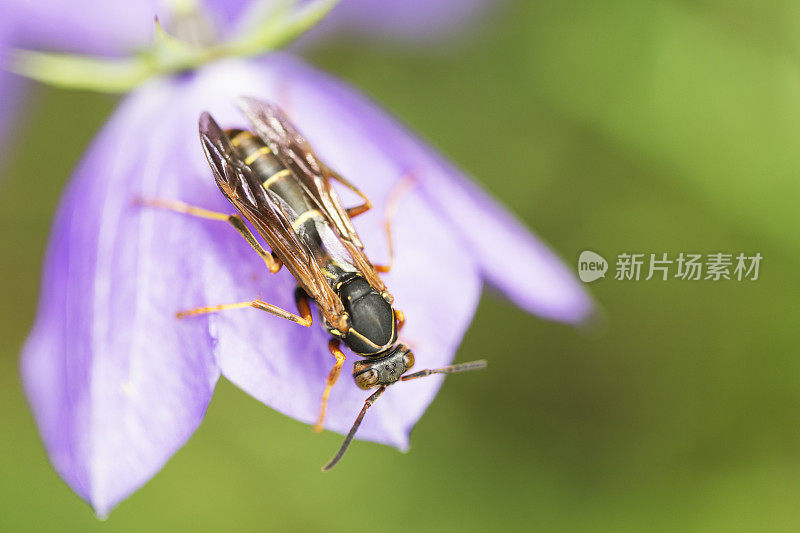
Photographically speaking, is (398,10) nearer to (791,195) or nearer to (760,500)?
(791,195)

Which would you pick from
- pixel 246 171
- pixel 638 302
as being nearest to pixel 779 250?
pixel 638 302

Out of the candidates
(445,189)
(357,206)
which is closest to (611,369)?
(445,189)

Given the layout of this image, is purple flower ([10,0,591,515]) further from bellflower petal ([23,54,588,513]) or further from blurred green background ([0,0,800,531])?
blurred green background ([0,0,800,531])

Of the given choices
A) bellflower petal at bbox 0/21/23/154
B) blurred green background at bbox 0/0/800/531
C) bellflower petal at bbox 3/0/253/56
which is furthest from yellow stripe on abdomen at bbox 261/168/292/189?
blurred green background at bbox 0/0/800/531

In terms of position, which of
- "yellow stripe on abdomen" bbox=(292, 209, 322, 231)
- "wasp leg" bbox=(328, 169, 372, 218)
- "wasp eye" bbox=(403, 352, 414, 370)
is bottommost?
"wasp eye" bbox=(403, 352, 414, 370)

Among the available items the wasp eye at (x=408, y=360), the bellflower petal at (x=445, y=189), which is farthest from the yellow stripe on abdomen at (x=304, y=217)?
the wasp eye at (x=408, y=360)

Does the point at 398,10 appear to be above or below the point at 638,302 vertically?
above

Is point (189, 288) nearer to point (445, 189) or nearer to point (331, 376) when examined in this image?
point (331, 376)
